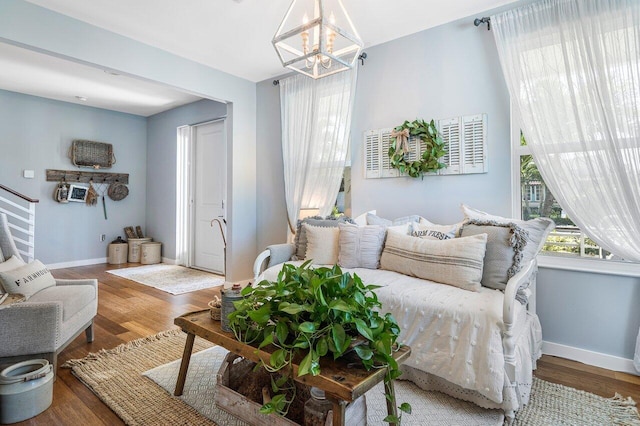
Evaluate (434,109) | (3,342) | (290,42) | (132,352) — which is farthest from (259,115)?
(3,342)

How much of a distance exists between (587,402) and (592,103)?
1809 millimetres

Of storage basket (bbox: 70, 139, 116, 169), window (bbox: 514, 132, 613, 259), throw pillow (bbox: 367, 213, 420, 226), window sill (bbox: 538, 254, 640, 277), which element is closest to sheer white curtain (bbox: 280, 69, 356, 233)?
throw pillow (bbox: 367, 213, 420, 226)

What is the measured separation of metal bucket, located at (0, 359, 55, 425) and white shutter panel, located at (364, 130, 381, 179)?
9.21 feet

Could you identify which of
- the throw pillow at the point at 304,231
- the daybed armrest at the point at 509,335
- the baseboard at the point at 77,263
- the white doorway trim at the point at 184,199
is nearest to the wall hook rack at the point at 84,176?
the white doorway trim at the point at 184,199

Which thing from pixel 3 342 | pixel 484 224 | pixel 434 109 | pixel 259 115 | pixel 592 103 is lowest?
pixel 3 342

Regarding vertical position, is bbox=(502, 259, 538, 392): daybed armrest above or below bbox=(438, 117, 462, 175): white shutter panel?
below

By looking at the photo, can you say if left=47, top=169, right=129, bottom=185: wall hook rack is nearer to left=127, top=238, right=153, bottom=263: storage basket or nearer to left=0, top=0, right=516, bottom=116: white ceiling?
left=127, top=238, right=153, bottom=263: storage basket

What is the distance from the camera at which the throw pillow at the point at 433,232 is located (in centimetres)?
239

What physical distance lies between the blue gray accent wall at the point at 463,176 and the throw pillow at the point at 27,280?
2644 mm

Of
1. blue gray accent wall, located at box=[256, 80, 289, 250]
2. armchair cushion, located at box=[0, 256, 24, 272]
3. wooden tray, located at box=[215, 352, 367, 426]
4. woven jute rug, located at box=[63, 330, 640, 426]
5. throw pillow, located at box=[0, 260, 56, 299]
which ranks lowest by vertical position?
woven jute rug, located at box=[63, 330, 640, 426]

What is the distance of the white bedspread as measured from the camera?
167 centimetres

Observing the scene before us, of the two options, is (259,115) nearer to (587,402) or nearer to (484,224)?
(484,224)

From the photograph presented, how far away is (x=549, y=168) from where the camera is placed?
2383mm

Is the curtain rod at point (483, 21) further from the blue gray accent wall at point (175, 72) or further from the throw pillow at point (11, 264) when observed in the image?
the throw pillow at point (11, 264)
